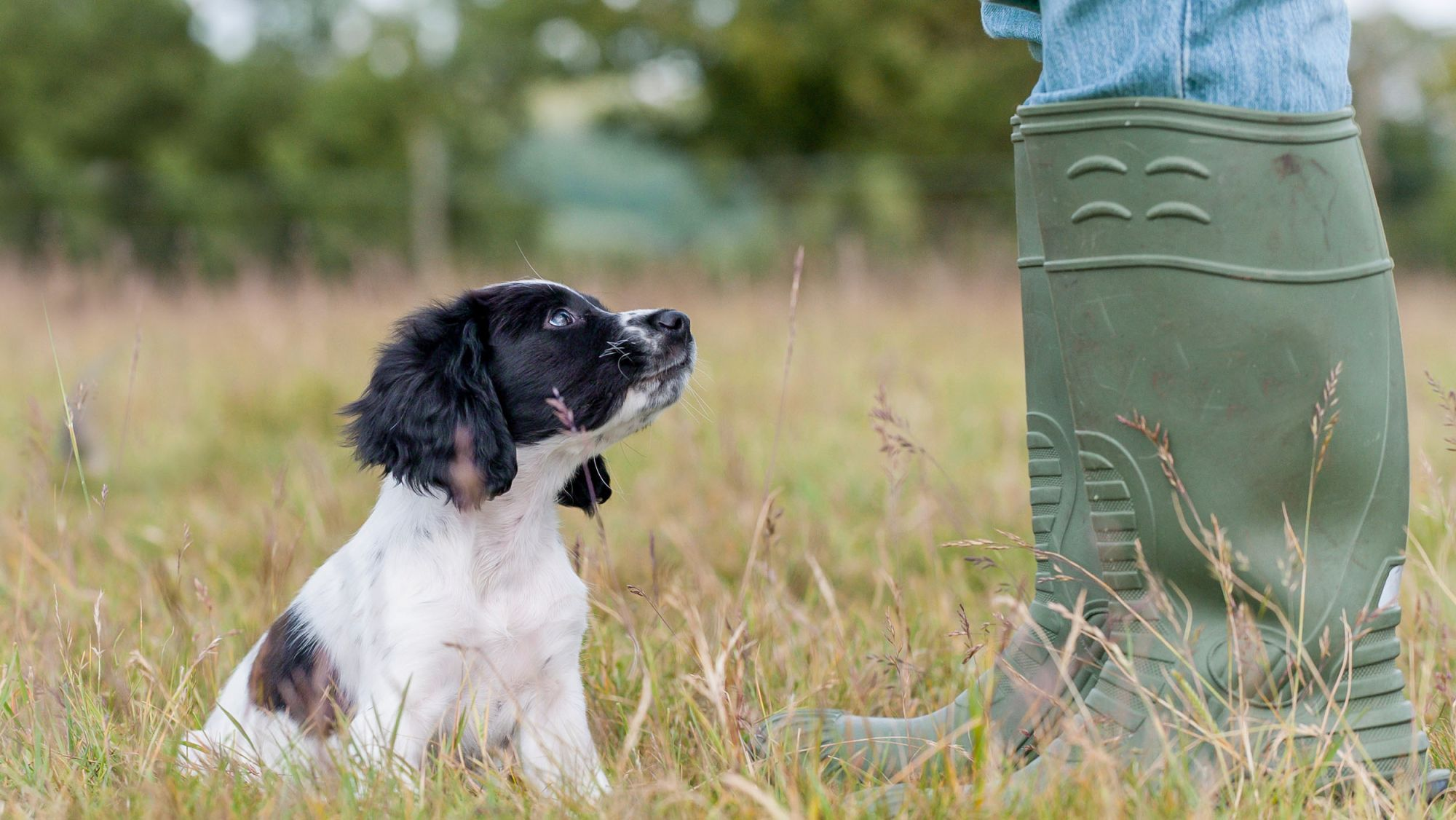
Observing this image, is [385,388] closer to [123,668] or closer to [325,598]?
[325,598]

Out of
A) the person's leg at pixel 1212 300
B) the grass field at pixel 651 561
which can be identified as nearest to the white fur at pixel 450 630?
the grass field at pixel 651 561

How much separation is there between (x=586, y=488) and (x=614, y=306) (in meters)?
6.79

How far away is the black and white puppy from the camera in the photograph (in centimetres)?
211

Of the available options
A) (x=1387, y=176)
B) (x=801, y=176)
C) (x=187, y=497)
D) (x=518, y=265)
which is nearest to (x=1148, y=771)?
(x=187, y=497)

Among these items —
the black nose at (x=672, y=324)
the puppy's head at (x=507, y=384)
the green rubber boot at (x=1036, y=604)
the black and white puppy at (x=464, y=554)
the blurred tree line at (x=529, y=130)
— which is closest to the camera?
the green rubber boot at (x=1036, y=604)

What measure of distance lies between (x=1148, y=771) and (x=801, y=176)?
13.9 m

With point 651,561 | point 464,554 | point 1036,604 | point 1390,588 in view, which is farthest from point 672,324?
point 1390,588

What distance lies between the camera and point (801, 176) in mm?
15195

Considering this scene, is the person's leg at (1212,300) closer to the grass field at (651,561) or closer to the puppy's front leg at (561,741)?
the grass field at (651,561)

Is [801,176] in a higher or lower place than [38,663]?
higher

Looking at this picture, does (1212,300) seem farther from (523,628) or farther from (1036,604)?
(523,628)

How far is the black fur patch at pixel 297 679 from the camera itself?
219 cm

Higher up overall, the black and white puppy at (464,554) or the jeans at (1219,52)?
the jeans at (1219,52)

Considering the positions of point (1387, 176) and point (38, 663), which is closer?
point (38, 663)
